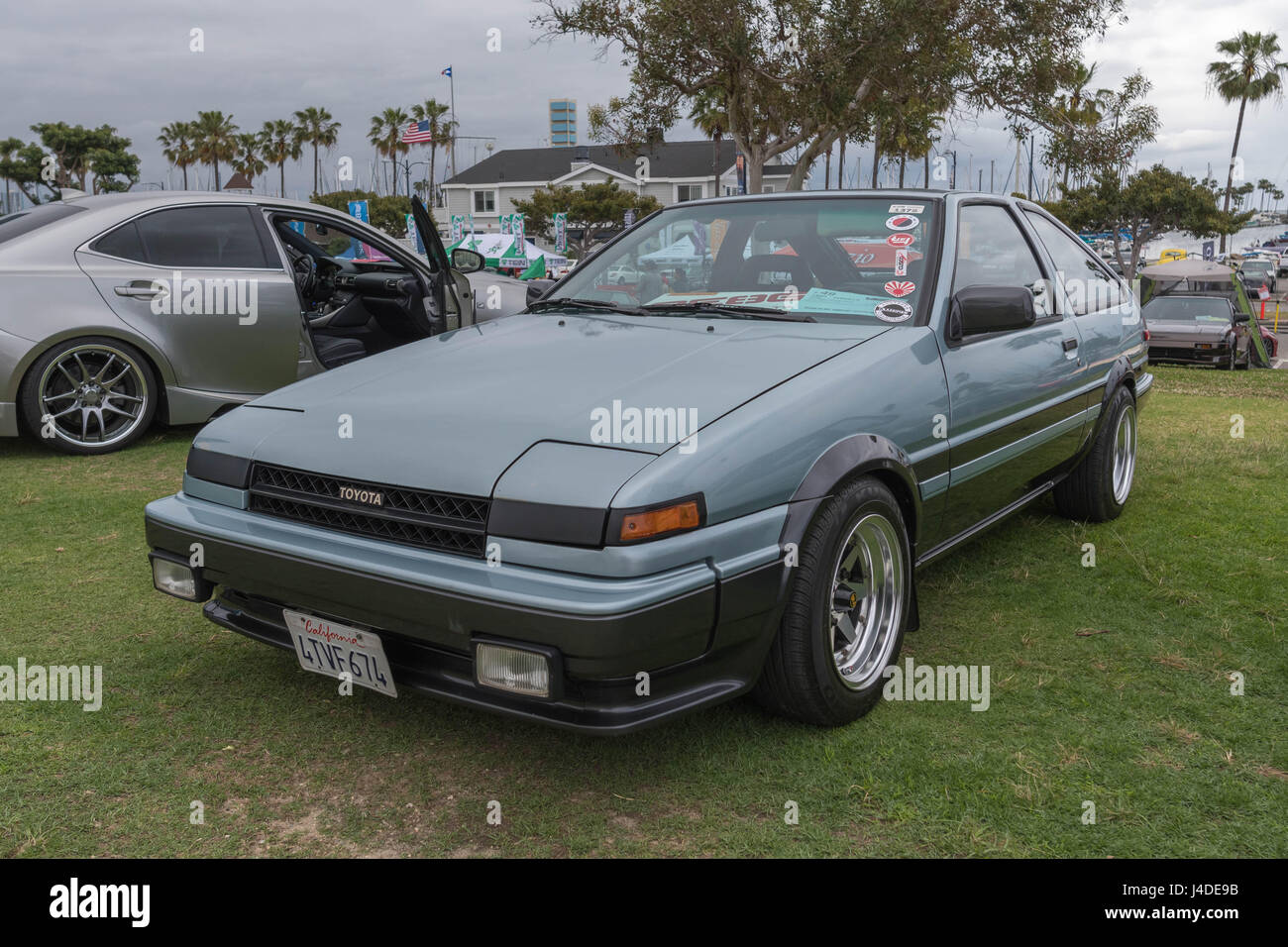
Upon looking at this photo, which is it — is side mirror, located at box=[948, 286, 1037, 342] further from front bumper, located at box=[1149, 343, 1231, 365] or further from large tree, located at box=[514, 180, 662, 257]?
large tree, located at box=[514, 180, 662, 257]

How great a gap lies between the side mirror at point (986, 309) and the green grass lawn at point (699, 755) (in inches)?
42.8

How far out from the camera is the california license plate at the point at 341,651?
100 inches

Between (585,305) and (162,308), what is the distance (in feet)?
12.3

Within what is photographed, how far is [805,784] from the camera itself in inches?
103

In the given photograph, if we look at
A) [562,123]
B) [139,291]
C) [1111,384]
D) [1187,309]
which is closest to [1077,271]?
[1111,384]

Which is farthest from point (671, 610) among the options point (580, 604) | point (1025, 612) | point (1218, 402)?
point (1218, 402)

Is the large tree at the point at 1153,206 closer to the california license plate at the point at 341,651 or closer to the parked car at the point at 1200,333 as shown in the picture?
the parked car at the point at 1200,333

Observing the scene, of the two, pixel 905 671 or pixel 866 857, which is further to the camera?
pixel 905 671

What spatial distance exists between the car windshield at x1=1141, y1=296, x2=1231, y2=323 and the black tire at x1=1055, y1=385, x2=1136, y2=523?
1616 cm

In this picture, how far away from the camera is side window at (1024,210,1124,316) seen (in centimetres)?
466

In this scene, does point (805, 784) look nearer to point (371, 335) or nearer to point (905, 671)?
point (905, 671)

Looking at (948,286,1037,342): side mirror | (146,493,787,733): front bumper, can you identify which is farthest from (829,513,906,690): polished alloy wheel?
(948,286,1037,342): side mirror

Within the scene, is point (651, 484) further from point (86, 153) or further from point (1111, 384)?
point (86, 153)
